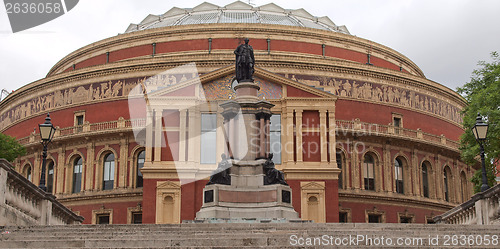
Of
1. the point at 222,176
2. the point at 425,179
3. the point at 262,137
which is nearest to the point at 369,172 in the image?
the point at 425,179

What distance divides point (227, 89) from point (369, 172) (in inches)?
501

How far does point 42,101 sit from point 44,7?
32362 mm

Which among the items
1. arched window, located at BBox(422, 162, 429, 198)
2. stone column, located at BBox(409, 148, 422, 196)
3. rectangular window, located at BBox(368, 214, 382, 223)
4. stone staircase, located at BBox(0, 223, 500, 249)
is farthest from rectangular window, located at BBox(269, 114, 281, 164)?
stone staircase, located at BBox(0, 223, 500, 249)

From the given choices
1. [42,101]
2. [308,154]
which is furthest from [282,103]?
[42,101]

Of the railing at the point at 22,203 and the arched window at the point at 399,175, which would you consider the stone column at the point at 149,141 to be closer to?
the railing at the point at 22,203

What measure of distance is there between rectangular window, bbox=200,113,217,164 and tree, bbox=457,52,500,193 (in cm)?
1459

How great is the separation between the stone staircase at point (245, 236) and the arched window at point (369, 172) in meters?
32.1

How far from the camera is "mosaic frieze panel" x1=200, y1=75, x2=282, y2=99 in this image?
45.4 meters

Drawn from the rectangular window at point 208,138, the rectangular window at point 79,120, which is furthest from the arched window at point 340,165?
the rectangular window at point 79,120

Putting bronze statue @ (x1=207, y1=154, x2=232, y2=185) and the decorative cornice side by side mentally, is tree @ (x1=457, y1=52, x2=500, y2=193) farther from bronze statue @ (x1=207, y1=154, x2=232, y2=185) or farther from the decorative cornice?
the decorative cornice

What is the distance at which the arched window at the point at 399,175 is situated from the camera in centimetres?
5225

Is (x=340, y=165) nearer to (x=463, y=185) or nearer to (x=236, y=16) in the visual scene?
(x=463, y=185)

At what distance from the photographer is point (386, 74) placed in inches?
2117

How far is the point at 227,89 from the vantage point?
149 ft
